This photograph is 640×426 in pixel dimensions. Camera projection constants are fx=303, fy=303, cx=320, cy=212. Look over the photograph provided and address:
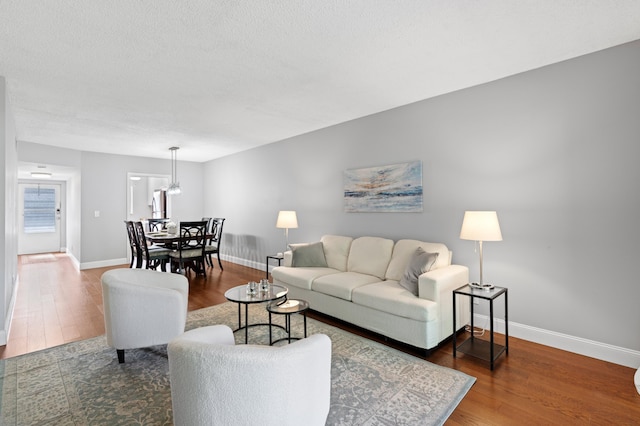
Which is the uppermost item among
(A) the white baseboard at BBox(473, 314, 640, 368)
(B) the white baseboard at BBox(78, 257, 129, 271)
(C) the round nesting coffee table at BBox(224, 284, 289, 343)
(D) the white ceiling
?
(D) the white ceiling

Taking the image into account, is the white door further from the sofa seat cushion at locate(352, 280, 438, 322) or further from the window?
the sofa seat cushion at locate(352, 280, 438, 322)

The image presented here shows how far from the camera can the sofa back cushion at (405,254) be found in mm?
3184

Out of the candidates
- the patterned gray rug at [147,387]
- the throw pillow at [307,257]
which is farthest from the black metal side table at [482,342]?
the throw pillow at [307,257]

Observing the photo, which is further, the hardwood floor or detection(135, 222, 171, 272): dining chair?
detection(135, 222, 171, 272): dining chair

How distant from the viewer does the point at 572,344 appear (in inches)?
103

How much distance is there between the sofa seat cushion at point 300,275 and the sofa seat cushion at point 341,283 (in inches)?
4.4

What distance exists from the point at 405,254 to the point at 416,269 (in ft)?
1.61

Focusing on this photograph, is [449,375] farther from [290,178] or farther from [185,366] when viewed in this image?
[290,178]

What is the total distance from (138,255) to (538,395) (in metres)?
5.75

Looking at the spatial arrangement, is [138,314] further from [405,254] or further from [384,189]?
[384,189]

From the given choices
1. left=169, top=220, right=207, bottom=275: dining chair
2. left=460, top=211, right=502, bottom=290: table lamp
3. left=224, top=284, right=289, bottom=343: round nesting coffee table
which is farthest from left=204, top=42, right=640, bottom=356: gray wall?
left=169, top=220, right=207, bottom=275: dining chair

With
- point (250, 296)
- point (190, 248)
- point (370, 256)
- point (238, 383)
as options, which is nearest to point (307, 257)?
point (370, 256)

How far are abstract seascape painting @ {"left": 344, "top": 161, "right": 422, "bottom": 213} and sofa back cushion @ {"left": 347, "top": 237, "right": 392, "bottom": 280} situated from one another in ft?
1.50

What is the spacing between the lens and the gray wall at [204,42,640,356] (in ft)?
7.95
